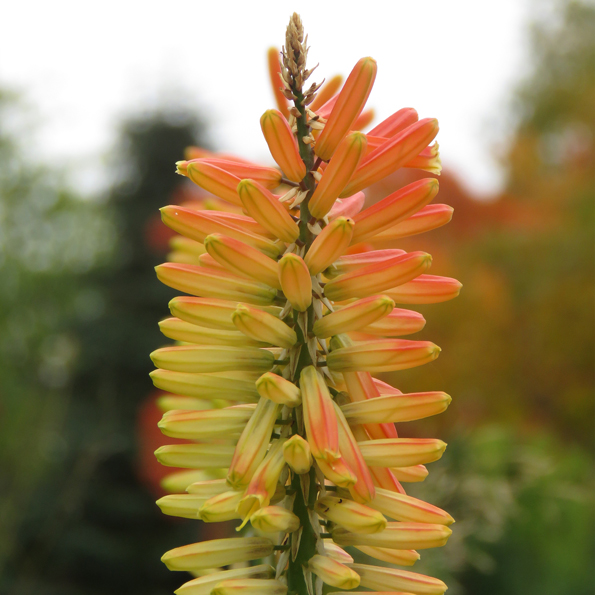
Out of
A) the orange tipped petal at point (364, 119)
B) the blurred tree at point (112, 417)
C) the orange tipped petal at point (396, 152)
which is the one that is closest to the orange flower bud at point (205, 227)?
the orange tipped petal at point (396, 152)

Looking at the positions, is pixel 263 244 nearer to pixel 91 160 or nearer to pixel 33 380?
pixel 33 380

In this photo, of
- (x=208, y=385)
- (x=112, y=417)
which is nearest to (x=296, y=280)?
(x=208, y=385)

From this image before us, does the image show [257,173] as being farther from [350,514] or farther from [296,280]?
[350,514]

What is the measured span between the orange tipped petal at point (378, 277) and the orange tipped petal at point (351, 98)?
274mm

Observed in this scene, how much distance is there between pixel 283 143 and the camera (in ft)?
3.88

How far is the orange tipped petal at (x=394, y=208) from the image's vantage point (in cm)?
118

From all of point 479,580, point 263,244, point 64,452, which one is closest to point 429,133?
point 263,244

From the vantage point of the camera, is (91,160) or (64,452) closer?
(64,452)

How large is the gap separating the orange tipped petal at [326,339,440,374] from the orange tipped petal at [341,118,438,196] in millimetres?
331

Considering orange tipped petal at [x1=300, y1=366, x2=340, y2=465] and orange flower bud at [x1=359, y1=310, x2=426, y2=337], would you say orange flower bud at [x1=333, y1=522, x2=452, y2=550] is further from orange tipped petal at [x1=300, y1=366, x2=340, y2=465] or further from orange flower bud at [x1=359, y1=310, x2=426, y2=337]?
orange flower bud at [x1=359, y1=310, x2=426, y2=337]

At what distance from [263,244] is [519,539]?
699 centimetres

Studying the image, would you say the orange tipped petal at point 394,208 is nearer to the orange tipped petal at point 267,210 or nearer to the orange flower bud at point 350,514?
the orange tipped petal at point 267,210

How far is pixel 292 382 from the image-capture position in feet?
4.02

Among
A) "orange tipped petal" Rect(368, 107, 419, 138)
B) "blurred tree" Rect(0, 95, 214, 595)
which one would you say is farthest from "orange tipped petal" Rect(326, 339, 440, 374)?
"blurred tree" Rect(0, 95, 214, 595)
